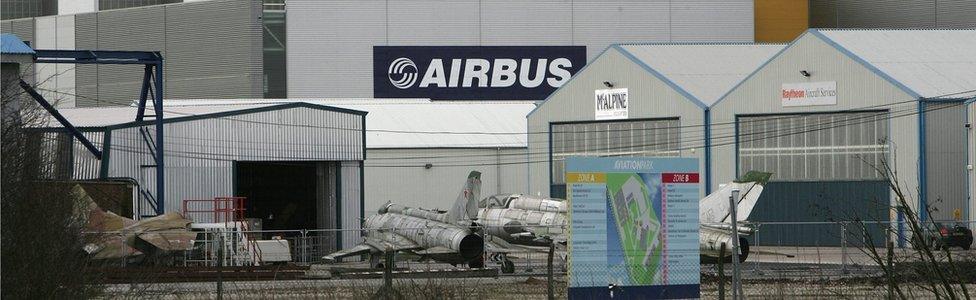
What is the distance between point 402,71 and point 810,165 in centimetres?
3448

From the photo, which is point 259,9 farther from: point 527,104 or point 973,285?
point 973,285

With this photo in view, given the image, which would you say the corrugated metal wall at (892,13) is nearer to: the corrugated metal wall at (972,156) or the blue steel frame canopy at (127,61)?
the corrugated metal wall at (972,156)

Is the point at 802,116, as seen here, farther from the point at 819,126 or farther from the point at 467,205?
the point at 467,205

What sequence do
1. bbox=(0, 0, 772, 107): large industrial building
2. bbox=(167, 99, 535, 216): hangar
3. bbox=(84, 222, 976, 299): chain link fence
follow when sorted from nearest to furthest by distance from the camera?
bbox=(84, 222, 976, 299): chain link fence < bbox=(167, 99, 535, 216): hangar < bbox=(0, 0, 772, 107): large industrial building

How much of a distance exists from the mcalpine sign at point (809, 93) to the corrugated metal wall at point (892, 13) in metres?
33.2

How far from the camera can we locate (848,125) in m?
55.4

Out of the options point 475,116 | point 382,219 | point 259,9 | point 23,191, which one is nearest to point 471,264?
point 382,219

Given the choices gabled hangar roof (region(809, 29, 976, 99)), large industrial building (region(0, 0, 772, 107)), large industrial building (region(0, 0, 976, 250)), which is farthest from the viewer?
large industrial building (region(0, 0, 772, 107))

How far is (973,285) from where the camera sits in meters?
30.9

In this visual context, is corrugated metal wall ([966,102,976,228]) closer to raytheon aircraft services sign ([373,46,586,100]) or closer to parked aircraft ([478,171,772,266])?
parked aircraft ([478,171,772,266])

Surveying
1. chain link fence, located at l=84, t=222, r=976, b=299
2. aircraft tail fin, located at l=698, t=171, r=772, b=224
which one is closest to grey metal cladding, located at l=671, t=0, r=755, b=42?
chain link fence, located at l=84, t=222, r=976, b=299

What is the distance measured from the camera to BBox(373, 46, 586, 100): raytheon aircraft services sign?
3371 inches

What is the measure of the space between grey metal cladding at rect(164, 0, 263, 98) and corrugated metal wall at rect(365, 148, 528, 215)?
17790 millimetres

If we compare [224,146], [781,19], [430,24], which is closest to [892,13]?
[781,19]
